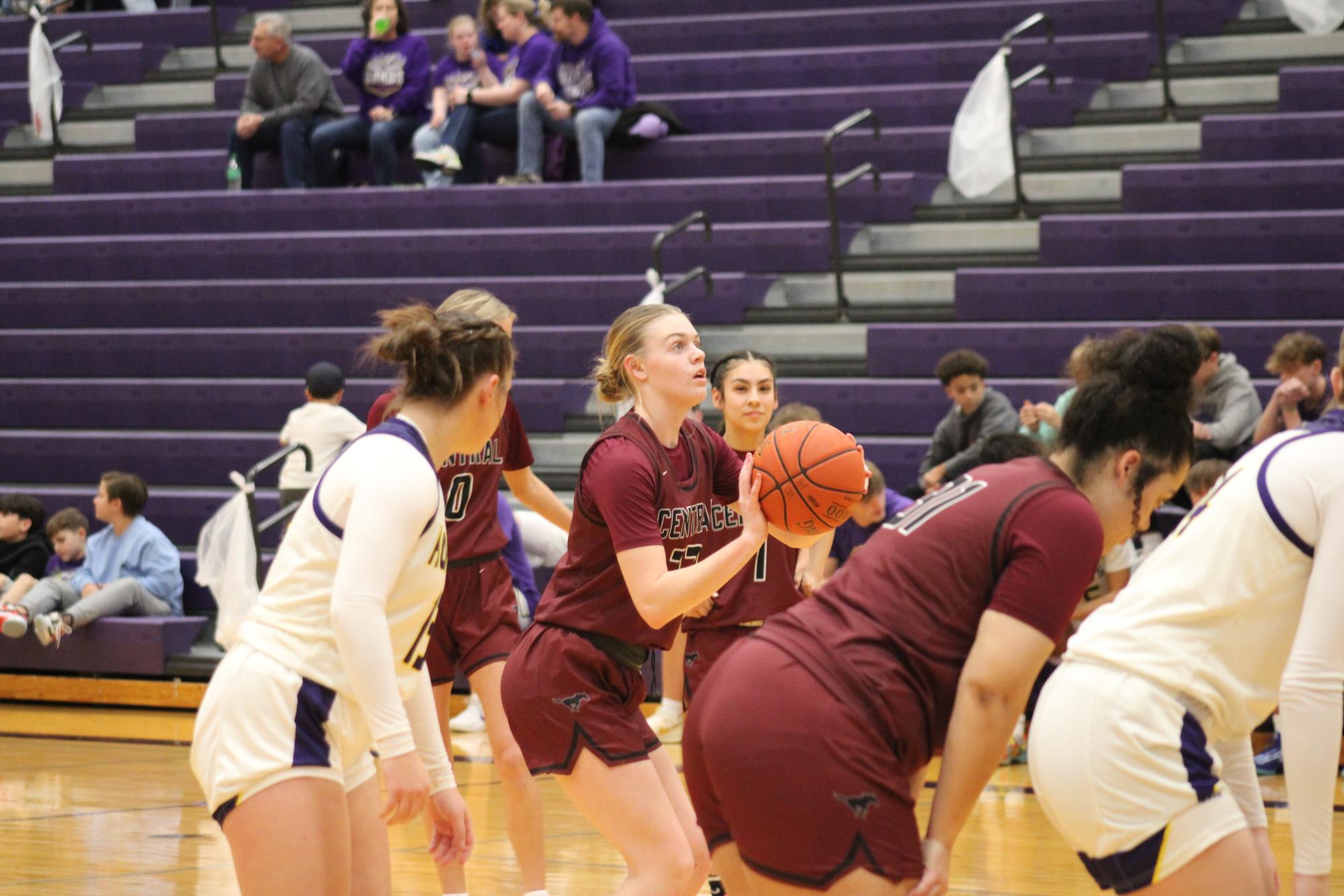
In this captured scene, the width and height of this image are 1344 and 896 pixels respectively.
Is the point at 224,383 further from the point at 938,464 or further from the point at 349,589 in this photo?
the point at 349,589

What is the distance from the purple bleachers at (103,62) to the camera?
43.3 feet

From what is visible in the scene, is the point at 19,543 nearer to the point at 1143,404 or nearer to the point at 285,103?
the point at 285,103

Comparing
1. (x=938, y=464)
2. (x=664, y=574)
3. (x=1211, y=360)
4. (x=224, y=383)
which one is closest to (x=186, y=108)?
(x=224, y=383)

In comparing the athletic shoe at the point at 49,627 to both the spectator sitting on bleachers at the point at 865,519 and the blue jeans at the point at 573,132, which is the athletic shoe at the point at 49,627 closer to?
the spectator sitting on bleachers at the point at 865,519

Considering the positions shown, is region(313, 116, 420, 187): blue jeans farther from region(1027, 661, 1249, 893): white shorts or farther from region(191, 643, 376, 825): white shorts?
region(1027, 661, 1249, 893): white shorts

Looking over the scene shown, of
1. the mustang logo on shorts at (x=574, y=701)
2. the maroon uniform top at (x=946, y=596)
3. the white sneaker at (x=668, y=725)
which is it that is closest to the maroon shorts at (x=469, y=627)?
the mustang logo on shorts at (x=574, y=701)

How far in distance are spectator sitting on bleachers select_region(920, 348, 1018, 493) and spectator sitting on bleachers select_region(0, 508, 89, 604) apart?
14.2ft

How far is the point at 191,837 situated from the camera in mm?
5574

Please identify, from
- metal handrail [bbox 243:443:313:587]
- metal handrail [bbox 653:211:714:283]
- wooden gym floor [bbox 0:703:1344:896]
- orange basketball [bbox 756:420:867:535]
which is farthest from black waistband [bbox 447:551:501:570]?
metal handrail [bbox 653:211:714:283]

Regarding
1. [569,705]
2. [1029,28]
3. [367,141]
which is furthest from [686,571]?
[367,141]

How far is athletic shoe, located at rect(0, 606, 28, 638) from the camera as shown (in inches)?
322

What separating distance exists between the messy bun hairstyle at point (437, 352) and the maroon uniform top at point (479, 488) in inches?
59.2

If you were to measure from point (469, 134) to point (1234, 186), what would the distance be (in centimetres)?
481

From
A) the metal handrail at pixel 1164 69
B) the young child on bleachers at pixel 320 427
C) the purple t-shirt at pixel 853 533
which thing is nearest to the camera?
the purple t-shirt at pixel 853 533
